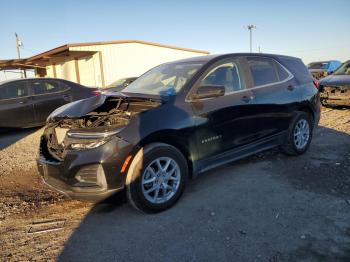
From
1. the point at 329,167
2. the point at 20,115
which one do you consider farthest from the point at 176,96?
the point at 20,115

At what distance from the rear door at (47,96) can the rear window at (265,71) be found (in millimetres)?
6291

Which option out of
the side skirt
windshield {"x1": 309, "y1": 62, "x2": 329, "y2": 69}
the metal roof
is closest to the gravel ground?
the side skirt

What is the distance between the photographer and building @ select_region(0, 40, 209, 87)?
2225cm

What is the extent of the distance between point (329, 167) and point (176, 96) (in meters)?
2.79

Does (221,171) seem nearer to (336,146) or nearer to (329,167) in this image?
(329,167)

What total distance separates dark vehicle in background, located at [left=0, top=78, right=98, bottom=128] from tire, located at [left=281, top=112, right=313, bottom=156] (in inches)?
Answer: 257

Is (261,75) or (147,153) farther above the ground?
(261,75)

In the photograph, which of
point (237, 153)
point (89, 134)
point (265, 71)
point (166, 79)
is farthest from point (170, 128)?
point (265, 71)

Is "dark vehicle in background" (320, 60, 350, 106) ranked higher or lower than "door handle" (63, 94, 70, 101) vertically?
lower

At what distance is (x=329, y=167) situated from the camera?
5223mm

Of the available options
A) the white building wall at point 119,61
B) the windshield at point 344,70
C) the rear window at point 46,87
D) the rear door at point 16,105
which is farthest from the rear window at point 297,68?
the white building wall at point 119,61

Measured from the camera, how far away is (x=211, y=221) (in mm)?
3654

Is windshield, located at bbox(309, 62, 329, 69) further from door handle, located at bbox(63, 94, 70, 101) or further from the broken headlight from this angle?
the broken headlight

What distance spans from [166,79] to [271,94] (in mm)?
1659
